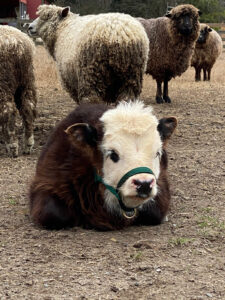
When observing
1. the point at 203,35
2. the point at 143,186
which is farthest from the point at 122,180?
the point at 203,35

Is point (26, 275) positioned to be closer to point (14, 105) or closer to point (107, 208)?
point (107, 208)

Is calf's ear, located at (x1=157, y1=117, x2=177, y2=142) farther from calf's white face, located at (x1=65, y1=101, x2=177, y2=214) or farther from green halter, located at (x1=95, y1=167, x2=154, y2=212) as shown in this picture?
green halter, located at (x1=95, y1=167, x2=154, y2=212)

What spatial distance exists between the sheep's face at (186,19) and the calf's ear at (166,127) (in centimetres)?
716

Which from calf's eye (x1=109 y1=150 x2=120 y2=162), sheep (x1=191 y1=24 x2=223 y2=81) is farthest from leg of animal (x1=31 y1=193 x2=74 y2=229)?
sheep (x1=191 y1=24 x2=223 y2=81)

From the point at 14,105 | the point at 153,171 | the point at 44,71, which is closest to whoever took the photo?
the point at 153,171

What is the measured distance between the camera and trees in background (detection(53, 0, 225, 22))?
33.0 meters

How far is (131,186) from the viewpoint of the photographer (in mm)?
3363

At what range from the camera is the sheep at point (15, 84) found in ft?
20.5

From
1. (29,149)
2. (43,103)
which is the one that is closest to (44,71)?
(43,103)

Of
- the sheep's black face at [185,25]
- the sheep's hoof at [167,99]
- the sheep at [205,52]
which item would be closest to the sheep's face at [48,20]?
the sheep's black face at [185,25]

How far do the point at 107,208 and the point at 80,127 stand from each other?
642mm

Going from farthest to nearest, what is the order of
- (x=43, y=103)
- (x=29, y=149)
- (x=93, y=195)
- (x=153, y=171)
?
(x=43, y=103), (x=29, y=149), (x=93, y=195), (x=153, y=171)

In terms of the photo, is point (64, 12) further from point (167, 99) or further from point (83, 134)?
point (83, 134)

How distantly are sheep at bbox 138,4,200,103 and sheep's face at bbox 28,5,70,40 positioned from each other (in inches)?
128
